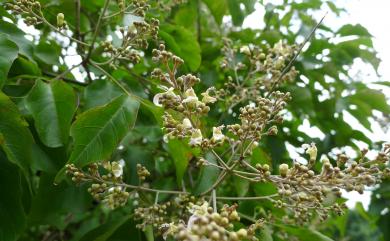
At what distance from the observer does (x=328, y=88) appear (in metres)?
2.65

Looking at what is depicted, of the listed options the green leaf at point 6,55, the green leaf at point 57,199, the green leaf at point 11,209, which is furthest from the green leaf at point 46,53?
the green leaf at point 11,209

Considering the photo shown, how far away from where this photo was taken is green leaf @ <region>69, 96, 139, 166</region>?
1287 mm

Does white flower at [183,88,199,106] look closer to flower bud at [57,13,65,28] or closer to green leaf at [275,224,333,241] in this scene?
flower bud at [57,13,65,28]

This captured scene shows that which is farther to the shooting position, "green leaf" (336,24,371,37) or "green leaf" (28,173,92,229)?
"green leaf" (336,24,371,37)

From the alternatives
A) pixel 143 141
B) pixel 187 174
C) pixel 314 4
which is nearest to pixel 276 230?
pixel 187 174

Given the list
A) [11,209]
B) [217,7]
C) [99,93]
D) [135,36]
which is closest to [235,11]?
[217,7]

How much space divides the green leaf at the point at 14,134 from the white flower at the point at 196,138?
49 centimetres

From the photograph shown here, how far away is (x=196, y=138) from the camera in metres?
1.22

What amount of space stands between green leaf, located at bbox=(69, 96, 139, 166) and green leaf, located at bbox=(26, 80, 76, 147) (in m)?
0.16

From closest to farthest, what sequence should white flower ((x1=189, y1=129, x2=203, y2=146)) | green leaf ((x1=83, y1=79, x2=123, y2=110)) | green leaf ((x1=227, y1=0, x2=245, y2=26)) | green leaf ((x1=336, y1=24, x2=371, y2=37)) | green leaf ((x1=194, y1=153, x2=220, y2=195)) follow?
white flower ((x1=189, y1=129, x2=203, y2=146)) < green leaf ((x1=194, y1=153, x2=220, y2=195)) < green leaf ((x1=83, y1=79, x2=123, y2=110)) < green leaf ((x1=227, y1=0, x2=245, y2=26)) < green leaf ((x1=336, y1=24, x2=371, y2=37))

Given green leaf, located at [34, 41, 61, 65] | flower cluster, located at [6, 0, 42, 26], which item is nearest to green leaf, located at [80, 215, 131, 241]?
green leaf, located at [34, 41, 61, 65]

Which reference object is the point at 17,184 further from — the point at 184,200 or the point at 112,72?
the point at 112,72

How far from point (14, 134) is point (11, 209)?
246 mm

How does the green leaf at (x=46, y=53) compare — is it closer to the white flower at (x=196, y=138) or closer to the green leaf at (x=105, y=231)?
the green leaf at (x=105, y=231)
